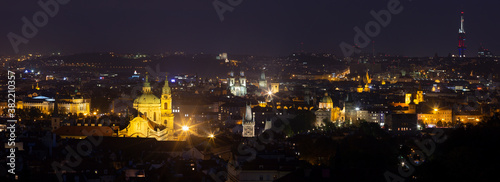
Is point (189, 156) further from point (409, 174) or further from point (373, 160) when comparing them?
point (409, 174)

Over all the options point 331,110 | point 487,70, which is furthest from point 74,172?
point 487,70

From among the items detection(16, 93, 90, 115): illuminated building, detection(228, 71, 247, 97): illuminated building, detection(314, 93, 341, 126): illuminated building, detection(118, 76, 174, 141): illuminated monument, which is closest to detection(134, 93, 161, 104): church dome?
detection(118, 76, 174, 141): illuminated monument

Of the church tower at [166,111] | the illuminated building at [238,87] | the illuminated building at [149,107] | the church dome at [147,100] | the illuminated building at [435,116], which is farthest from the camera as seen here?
the illuminated building at [238,87]

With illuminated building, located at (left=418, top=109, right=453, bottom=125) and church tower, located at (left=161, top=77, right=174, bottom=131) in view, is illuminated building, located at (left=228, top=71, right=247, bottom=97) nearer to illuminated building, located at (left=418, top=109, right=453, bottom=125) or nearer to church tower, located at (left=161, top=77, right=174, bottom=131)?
illuminated building, located at (left=418, top=109, right=453, bottom=125)

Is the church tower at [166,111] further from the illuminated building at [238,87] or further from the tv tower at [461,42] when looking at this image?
the tv tower at [461,42]

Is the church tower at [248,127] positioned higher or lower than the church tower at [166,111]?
lower

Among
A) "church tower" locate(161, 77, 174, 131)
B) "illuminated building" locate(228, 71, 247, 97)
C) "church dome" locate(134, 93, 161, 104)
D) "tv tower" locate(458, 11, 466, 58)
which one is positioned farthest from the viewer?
"tv tower" locate(458, 11, 466, 58)

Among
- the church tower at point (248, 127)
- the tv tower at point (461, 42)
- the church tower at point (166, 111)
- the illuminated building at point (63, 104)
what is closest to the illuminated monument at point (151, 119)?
the church tower at point (166, 111)

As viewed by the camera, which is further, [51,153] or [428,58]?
[428,58]
